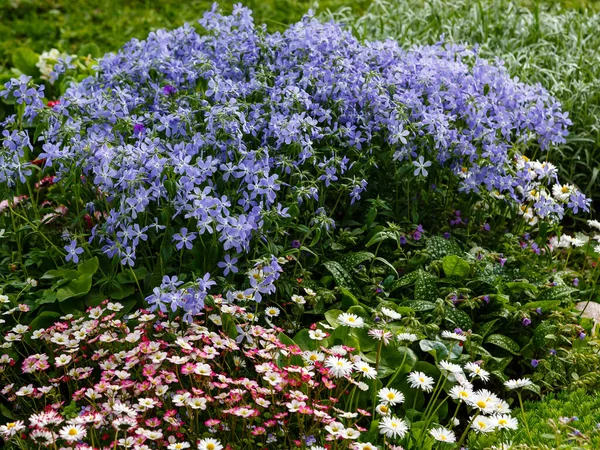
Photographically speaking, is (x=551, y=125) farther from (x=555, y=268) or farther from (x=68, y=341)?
(x=68, y=341)

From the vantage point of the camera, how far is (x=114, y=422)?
224 centimetres

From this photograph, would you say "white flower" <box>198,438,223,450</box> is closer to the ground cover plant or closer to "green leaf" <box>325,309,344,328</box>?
the ground cover plant

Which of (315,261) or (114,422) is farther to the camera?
(315,261)

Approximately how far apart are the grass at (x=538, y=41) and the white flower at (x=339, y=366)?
2.51 metres

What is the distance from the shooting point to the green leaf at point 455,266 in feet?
10.8

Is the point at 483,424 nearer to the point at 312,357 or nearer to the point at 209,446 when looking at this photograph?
the point at 312,357

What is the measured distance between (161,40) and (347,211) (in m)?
1.26

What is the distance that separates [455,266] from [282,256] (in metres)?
0.78

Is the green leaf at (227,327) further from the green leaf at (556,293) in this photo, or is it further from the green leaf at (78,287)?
the green leaf at (556,293)

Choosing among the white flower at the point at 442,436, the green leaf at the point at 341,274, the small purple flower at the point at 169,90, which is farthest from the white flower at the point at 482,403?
the small purple flower at the point at 169,90

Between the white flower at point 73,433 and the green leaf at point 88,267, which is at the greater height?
the green leaf at point 88,267

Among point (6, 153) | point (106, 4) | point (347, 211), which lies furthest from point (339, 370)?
point (106, 4)

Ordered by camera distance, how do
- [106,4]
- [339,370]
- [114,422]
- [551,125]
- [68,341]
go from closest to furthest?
1. [114,422]
2. [339,370]
3. [68,341]
4. [551,125]
5. [106,4]

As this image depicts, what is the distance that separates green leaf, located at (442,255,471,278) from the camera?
330cm
